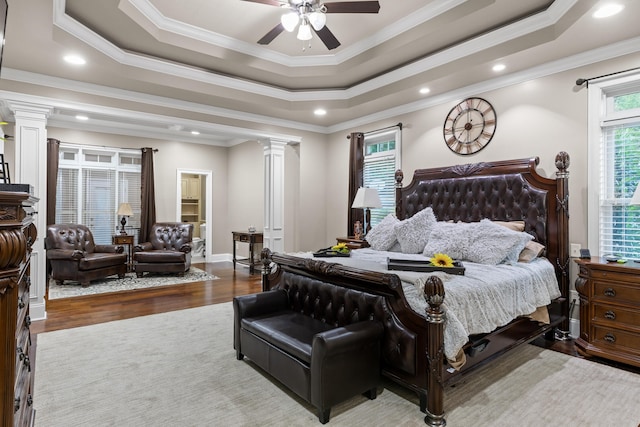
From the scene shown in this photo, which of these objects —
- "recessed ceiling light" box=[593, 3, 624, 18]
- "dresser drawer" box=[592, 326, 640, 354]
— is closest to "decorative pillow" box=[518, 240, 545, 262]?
"dresser drawer" box=[592, 326, 640, 354]

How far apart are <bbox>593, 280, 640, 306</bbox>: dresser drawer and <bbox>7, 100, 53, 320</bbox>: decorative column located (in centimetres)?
555

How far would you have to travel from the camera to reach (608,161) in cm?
338

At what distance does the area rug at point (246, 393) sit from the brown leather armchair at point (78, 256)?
2.69 m

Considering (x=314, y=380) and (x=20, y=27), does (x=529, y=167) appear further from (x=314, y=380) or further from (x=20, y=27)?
(x=20, y=27)

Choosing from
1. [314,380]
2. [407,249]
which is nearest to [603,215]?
[407,249]

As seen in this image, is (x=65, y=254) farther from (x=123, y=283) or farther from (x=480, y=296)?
(x=480, y=296)

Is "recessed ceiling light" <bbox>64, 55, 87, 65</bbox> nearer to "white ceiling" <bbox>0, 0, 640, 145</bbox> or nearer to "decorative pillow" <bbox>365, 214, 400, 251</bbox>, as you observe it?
"white ceiling" <bbox>0, 0, 640, 145</bbox>

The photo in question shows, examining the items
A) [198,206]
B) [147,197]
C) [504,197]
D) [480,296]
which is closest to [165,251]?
[147,197]

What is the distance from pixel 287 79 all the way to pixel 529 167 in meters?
3.13

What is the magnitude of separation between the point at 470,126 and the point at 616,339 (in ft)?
8.75

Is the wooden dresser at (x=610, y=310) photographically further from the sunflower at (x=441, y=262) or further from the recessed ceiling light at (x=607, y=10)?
the recessed ceiling light at (x=607, y=10)

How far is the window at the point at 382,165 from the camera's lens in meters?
5.43

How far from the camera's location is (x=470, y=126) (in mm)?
4391

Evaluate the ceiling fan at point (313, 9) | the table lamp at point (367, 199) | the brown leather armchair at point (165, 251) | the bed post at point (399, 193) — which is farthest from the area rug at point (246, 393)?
the brown leather armchair at point (165, 251)
